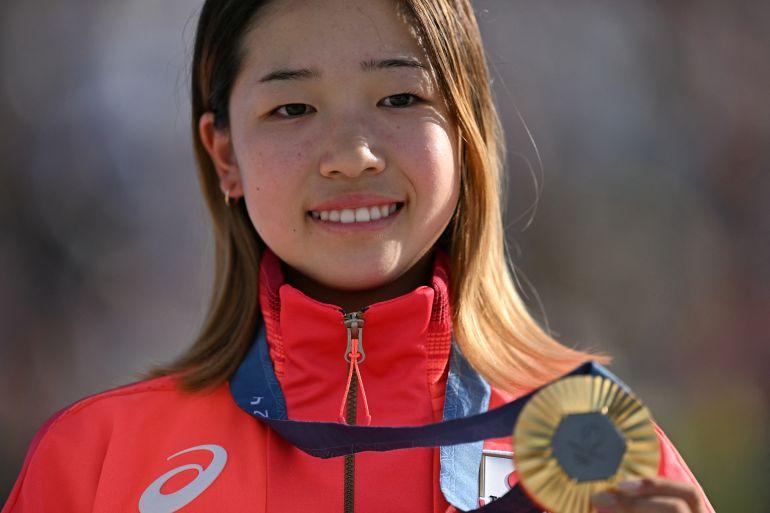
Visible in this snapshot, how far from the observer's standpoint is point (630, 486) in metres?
1.48

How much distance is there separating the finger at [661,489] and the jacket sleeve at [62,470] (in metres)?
1.03

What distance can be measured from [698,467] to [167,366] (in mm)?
3189

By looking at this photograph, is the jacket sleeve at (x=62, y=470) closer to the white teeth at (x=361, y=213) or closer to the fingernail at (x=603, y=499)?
the white teeth at (x=361, y=213)

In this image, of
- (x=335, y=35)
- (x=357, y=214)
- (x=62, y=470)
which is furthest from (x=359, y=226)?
(x=62, y=470)

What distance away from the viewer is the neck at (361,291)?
2270 mm

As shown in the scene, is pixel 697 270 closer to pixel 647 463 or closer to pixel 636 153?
pixel 636 153

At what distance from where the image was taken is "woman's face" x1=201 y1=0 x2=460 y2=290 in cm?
213

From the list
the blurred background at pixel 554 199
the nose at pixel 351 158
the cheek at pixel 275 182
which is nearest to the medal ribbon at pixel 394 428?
the cheek at pixel 275 182

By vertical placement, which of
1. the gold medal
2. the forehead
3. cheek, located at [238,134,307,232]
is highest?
the forehead

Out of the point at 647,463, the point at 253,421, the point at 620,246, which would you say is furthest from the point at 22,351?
the point at 647,463

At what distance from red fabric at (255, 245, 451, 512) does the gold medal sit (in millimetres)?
571

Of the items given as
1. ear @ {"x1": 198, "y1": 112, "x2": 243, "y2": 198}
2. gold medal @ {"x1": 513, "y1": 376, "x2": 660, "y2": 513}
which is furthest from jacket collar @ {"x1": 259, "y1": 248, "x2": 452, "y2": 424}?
gold medal @ {"x1": 513, "y1": 376, "x2": 660, "y2": 513}

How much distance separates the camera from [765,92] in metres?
5.52

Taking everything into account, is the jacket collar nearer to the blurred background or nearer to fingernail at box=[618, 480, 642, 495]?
fingernail at box=[618, 480, 642, 495]
